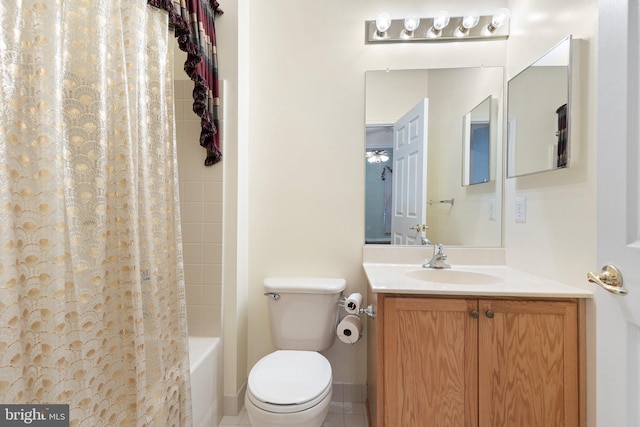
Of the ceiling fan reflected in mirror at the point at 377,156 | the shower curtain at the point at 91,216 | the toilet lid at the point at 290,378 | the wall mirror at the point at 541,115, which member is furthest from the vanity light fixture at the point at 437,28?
the toilet lid at the point at 290,378

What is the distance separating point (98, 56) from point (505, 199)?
1.93m

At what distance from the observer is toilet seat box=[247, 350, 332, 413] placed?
1117 millimetres

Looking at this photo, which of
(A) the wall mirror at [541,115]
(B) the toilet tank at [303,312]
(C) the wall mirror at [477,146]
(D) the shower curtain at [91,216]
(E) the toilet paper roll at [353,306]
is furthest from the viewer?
(C) the wall mirror at [477,146]

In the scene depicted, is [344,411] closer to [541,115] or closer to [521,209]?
[521,209]

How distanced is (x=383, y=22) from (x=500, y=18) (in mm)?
652

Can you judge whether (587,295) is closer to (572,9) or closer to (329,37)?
(572,9)

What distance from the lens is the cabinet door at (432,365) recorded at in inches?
45.4

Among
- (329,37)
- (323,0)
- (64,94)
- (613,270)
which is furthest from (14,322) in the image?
(323,0)

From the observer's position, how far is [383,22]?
5.53ft

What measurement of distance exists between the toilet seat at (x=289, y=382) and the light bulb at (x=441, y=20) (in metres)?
1.92

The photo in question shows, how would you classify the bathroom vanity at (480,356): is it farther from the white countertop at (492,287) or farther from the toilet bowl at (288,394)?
the toilet bowl at (288,394)

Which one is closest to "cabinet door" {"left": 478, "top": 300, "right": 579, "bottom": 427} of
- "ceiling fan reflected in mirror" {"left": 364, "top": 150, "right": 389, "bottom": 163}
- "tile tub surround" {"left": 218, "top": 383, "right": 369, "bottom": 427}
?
"tile tub surround" {"left": 218, "top": 383, "right": 369, "bottom": 427}

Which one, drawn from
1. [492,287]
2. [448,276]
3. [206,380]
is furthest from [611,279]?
[206,380]

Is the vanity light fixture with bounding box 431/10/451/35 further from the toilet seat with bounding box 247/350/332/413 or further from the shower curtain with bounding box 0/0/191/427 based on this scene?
the toilet seat with bounding box 247/350/332/413
